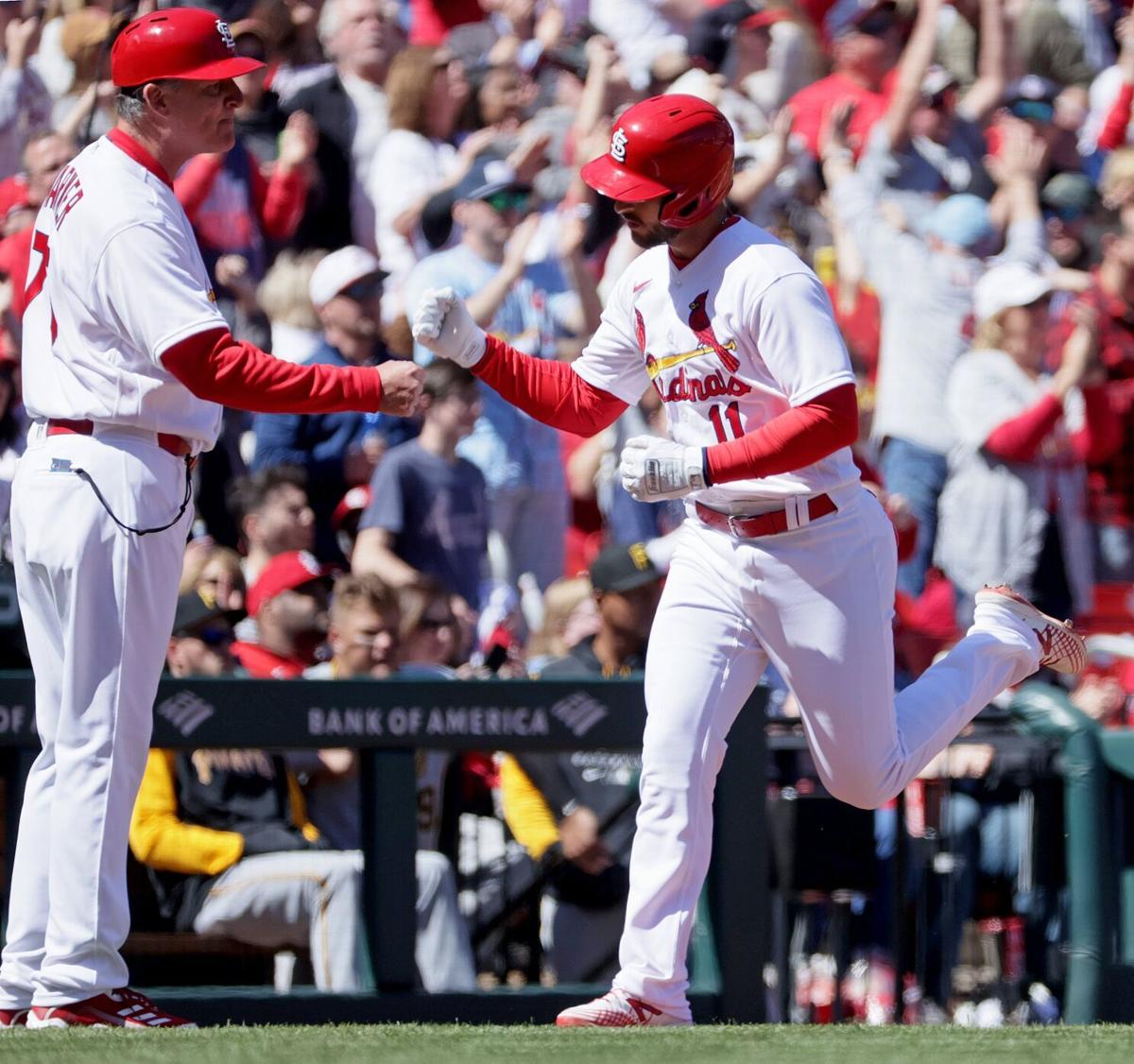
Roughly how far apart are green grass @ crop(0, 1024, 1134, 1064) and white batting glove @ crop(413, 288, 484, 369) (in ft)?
4.98

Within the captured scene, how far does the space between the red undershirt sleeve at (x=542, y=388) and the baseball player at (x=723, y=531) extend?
0.67 ft

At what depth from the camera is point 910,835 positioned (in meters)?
5.60

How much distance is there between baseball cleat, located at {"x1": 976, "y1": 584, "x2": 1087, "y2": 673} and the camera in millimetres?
5105

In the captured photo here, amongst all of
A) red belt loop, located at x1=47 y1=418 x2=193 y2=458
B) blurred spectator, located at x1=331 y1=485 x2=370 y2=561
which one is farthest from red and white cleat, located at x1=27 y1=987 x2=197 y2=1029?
blurred spectator, located at x1=331 y1=485 x2=370 y2=561

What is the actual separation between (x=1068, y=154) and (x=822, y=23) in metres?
1.29

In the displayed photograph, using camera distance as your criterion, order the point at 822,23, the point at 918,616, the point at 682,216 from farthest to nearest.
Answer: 1. the point at 822,23
2. the point at 918,616
3. the point at 682,216

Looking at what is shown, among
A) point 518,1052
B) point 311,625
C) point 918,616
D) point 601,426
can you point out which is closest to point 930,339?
point 918,616

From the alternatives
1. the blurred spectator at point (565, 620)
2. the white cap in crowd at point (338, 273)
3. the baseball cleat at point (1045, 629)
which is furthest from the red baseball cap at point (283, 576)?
the baseball cleat at point (1045, 629)

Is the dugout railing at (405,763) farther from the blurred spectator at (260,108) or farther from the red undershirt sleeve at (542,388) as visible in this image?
the blurred spectator at (260,108)

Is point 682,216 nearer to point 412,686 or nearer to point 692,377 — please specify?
point 692,377

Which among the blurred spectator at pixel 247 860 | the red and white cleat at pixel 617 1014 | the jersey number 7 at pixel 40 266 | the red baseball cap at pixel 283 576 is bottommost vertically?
the red and white cleat at pixel 617 1014

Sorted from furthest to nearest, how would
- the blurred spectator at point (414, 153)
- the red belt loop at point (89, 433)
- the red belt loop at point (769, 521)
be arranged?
the blurred spectator at point (414, 153), the red belt loop at point (769, 521), the red belt loop at point (89, 433)

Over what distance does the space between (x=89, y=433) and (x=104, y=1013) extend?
118cm

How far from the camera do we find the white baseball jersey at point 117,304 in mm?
4152
